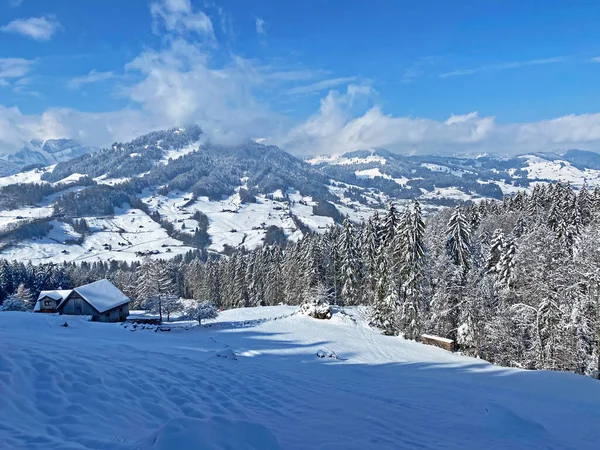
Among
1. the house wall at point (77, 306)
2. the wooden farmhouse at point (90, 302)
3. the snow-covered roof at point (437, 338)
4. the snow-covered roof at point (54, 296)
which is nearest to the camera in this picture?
the snow-covered roof at point (437, 338)

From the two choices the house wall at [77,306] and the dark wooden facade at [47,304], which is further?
the dark wooden facade at [47,304]

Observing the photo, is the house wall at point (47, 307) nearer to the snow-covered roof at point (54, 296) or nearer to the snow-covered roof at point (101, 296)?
the snow-covered roof at point (54, 296)

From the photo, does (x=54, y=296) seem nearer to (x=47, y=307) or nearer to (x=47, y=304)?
(x=47, y=304)

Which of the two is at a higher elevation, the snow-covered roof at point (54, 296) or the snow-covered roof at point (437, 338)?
the snow-covered roof at point (54, 296)

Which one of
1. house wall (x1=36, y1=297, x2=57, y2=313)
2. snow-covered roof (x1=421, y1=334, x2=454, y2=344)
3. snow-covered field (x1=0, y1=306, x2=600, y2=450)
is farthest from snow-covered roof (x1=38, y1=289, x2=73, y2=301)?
snow-covered roof (x1=421, y1=334, x2=454, y2=344)

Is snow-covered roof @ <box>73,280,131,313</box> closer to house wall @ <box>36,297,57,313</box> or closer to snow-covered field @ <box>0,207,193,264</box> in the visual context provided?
house wall @ <box>36,297,57,313</box>

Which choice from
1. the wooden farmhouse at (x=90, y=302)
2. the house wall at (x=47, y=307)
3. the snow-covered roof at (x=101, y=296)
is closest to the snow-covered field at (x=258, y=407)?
the wooden farmhouse at (x=90, y=302)

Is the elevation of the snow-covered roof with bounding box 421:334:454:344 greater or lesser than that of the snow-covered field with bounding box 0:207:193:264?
lesser

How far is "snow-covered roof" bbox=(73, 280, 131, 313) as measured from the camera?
4888 cm

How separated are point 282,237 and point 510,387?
17027 cm

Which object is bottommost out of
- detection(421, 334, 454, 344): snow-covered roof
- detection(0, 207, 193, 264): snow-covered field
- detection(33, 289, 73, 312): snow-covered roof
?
detection(421, 334, 454, 344): snow-covered roof

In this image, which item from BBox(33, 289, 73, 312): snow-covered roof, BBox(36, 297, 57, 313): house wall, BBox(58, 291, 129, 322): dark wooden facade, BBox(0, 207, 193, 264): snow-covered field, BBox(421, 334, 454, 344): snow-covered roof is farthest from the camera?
BBox(0, 207, 193, 264): snow-covered field

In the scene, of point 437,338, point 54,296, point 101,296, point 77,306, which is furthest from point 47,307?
point 437,338

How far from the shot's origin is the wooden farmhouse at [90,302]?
48.9m
